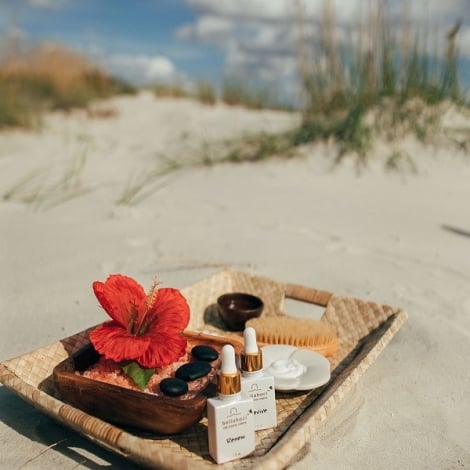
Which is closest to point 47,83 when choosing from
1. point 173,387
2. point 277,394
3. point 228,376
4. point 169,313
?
point 169,313

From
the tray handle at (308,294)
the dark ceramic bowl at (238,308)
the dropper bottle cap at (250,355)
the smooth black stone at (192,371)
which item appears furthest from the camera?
the tray handle at (308,294)

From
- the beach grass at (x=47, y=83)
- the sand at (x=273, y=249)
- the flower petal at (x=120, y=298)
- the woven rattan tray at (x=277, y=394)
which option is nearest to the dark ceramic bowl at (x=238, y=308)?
the woven rattan tray at (x=277, y=394)

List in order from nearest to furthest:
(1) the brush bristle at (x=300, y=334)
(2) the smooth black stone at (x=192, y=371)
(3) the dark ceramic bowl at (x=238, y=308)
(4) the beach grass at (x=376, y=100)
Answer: (2) the smooth black stone at (x=192, y=371), (1) the brush bristle at (x=300, y=334), (3) the dark ceramic bowl at (x=238, y=308), (4) the beach grass at (x=376, y=100)

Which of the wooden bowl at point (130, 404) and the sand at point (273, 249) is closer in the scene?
the wooden bowl at point (130, 404)

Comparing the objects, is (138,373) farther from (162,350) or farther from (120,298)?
(120,298)

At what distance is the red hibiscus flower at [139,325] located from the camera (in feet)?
4.66

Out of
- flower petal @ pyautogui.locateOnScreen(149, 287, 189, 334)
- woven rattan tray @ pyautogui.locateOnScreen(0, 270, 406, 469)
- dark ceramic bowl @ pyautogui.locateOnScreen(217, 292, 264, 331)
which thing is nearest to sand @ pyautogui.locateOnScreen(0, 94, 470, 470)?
woven rattan tray @ pyautogui.locateOnScreen(0, 270, 406, 469)

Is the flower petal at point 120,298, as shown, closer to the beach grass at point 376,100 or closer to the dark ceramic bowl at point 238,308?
the dark ceramic bowl at point 238,308

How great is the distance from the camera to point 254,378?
135cm

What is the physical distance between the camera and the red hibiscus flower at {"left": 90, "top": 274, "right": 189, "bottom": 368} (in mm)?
1421

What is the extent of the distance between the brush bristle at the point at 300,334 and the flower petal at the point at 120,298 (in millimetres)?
514

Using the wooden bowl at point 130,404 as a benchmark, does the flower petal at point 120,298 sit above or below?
above

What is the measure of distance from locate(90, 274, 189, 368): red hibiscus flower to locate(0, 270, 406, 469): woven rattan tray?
0.17m

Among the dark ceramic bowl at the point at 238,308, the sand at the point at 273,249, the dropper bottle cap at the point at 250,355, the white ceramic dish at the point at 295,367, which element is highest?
the dropper bottle cap at the point at 250,355
